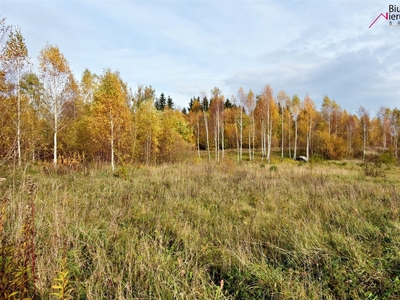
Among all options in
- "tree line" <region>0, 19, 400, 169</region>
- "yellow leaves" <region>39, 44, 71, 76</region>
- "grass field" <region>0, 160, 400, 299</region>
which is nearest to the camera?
"grass field" <region>0, 160, 400, 299</region>

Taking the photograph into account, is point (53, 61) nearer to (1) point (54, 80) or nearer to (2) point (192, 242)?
(1) point (54, 80)

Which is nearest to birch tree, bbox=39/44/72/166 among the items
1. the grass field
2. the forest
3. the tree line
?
the tree line

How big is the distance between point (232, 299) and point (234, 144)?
4673cm

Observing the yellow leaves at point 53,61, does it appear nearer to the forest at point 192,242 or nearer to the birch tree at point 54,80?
the birch tree at point 54,80

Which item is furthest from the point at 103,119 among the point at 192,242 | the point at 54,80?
the point at 192,242

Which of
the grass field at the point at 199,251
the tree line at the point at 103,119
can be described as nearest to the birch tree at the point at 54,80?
the tree line at the point at 103,119

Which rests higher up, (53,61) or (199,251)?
(53,61)

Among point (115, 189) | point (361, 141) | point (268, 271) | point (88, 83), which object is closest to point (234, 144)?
point (361, 141)

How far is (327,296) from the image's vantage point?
2.23 metres

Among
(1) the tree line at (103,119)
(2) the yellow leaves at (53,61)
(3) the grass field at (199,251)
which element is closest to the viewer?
(3) the grass field at (199,251)

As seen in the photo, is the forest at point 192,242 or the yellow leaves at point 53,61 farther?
the yellow leaves at point 53,61

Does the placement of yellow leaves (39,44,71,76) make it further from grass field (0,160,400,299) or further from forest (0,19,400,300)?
grass field (0,160,400,299)

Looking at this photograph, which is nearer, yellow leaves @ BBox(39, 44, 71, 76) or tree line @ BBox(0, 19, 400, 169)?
tree line @ BBox(0, 19, 400, 169)

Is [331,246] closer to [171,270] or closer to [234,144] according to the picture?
[171,270]
